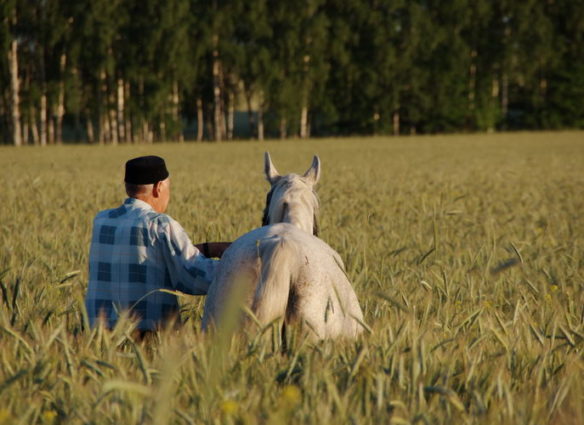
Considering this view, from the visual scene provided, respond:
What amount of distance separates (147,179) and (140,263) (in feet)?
1.51

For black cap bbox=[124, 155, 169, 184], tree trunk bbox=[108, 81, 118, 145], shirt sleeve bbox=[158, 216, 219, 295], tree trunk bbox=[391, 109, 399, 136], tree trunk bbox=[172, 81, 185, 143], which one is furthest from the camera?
tree trunk bbox=[391, 109, 399, 136]

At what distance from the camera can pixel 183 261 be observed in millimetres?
3607

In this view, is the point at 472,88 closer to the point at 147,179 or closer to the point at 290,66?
the point at 290,66

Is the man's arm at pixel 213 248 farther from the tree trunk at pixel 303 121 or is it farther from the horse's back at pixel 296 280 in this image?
the tree trunk at pixel 303 121

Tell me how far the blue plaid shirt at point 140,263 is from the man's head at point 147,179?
6 cm

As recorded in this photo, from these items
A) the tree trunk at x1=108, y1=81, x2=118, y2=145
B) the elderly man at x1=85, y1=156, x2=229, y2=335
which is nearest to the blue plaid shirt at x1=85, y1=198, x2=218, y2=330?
the elderly man at x1=85, y1=156, x2=229, y2=335

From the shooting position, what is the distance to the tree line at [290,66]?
42312mm

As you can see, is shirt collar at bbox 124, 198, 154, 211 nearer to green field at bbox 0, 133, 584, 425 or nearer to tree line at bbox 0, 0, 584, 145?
green field at bbox 0, 133, 584, 425

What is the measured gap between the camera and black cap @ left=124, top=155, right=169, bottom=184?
3.74 meters

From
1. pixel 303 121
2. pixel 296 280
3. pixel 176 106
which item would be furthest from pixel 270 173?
pixel 303 121

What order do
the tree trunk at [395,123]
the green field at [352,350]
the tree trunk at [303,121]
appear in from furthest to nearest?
the tree trunk at [395,123] → the tree trunk at [303,121] → the green field at [352,350]

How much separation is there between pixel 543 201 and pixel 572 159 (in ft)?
49.0

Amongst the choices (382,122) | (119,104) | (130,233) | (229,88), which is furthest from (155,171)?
(382,122)

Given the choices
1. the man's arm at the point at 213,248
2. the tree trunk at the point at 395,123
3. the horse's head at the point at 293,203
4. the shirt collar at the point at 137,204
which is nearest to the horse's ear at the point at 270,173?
the horse's head at the point at 293,203
